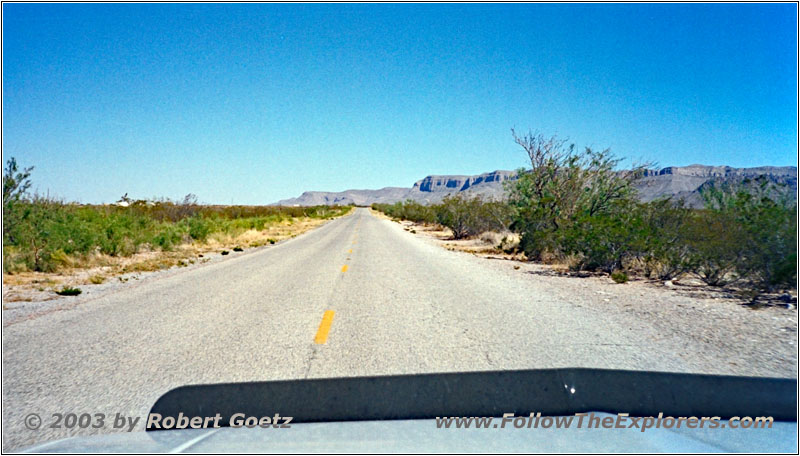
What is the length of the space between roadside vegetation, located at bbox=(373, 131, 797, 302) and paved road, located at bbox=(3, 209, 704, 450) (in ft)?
10.1

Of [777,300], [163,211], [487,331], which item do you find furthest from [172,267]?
[163,211]

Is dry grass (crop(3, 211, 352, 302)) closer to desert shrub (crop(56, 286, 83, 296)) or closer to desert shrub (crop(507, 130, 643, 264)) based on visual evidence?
desert shrub (crop(56, 286, 83, 296))

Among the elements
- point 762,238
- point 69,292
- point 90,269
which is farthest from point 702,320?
point 90,269

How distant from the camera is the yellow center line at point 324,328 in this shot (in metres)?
6.22

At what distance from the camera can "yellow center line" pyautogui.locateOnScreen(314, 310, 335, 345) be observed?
20.4 ft

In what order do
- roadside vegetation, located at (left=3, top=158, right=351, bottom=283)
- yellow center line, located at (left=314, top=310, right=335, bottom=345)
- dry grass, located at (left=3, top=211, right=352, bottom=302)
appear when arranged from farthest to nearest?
roadside vegetation, located at (left=3, top=158, right=351, bottom=283)
dry grass, located at (left=3, top=211, right=352, bottom=302)
yellow center line, located at (left=314, top=310, right=335, bottom=345)

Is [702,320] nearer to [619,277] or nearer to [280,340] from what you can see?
[619,277]

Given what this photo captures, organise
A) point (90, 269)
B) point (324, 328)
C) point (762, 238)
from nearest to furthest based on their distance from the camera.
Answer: point (324, 328)
point (762, 238)
point (90, 269)

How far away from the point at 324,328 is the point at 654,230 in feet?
29.1

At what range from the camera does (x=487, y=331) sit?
666 centimetres

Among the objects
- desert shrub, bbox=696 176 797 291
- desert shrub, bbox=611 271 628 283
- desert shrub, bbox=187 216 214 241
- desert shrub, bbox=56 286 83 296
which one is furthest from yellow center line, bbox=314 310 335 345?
desert shrub, bbox=187 216 214 241

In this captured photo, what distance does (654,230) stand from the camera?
12.1 m

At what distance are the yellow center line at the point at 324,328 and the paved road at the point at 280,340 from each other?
53 millimetres

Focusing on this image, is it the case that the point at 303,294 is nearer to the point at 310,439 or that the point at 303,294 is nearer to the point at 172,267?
the point at 310,439
